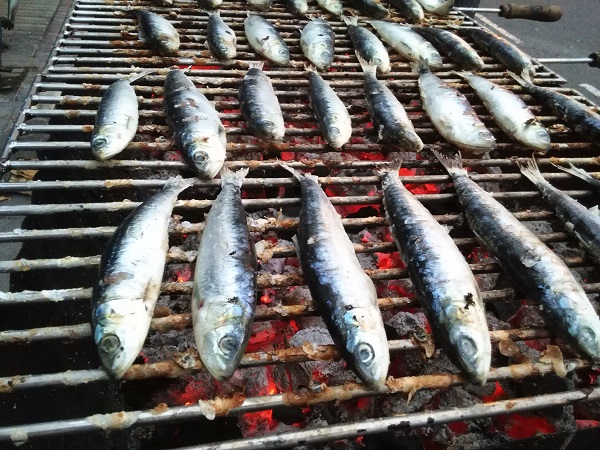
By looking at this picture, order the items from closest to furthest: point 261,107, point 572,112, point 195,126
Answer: point 195,126 → point 261,107 → point 572,112

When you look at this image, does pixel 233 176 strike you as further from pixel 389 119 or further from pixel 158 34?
pixel 158 34

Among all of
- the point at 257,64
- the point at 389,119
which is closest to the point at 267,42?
the point at 257,64

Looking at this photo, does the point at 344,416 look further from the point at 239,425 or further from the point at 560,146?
the point at 560,146

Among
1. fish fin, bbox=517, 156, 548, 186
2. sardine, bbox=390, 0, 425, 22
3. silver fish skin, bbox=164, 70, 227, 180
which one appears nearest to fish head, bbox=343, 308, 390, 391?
silver fish skin, bbox=164, 70, 227, 180

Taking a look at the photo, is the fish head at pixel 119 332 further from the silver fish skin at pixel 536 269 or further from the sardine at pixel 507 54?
the sardine at pixel 507 54

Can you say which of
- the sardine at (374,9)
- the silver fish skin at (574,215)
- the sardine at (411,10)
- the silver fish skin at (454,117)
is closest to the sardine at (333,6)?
the sardine at (374,9)

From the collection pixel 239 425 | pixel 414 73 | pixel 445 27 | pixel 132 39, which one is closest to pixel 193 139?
pixel 239 425
